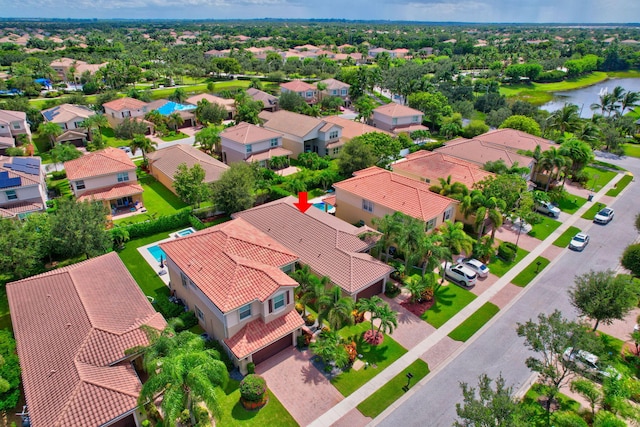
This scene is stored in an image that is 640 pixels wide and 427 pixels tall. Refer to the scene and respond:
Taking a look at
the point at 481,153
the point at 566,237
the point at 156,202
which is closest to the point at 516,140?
the point at 481,153

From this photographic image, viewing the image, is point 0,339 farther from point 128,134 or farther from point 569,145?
point 569,145

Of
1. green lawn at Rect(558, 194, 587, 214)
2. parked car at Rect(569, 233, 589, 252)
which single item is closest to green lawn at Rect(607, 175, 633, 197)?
green lawn at Rect(558, 194, 587, 214)

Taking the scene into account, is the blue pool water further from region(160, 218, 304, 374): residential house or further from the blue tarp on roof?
the blue tarp on roof

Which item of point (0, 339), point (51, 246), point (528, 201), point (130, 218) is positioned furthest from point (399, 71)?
point (0, 339)

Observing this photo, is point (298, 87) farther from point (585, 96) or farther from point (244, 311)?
point (585, 96)

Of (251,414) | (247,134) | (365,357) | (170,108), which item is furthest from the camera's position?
(170,108)

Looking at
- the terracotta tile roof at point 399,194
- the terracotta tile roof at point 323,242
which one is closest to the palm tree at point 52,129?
the terracotta tile roof at point 323,242
